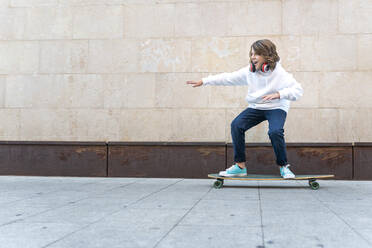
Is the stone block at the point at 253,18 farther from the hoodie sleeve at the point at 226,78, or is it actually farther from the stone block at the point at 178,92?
the hoodie sleeve at the point at 226,78

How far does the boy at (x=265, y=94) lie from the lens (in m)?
6.10

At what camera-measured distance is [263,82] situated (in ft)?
20.8

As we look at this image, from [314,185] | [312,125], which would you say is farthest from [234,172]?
[312,125]

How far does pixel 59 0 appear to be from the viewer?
845 centimetres

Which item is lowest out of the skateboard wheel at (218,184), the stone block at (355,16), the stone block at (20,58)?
the skateboard wheel at (218,184)

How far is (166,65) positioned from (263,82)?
96.0 inches

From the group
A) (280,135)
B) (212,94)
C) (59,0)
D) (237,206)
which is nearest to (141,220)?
(237,206)

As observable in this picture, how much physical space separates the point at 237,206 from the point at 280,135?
1.86 m

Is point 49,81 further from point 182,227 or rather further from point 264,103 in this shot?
point 182,227

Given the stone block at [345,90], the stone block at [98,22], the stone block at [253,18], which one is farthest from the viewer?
the stone block at [98,22]

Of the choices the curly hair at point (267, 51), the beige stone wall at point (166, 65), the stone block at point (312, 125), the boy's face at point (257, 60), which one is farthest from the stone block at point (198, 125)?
the curly hair at point (267, 51)

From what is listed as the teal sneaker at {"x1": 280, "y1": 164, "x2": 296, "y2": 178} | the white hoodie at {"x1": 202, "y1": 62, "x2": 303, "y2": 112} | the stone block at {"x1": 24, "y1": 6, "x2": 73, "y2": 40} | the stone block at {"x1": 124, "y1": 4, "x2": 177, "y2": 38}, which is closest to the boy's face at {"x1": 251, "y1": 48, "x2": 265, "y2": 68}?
the white hoodie at {"x1": 202, "y1": 62, "x2": 303, "y2": 112}

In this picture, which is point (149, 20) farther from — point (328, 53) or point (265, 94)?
point (328, 53)

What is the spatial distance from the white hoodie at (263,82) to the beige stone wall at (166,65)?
56.3 inches
